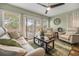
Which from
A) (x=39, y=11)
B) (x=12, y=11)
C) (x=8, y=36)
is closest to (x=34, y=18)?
(x=39, y=11)

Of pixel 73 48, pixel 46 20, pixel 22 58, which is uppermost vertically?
pixel 46 20

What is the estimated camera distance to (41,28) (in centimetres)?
224

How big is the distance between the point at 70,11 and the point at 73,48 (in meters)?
0.66

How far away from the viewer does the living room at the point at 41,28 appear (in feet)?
7.11

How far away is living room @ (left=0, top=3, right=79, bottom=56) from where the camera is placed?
7.11ft

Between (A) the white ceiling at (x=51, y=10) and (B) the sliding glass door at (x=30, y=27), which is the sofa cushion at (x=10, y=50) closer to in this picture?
(B) the sliding glass door at (x=30, y=27)

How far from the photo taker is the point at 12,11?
217cm

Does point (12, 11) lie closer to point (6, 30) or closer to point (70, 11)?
point (6, 30)

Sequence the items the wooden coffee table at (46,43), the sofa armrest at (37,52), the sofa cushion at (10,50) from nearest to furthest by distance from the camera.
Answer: the sofa cushion at (10,50), the sofa armrest at (37,52), the wooden coffee table at (46,43)

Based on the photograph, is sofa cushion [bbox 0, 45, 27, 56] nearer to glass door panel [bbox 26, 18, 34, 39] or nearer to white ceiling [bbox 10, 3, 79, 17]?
glass door panel [bbox 26, 18, 34, 39]

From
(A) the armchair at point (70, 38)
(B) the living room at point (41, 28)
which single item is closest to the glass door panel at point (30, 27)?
(B) the living room at point (41, 28)

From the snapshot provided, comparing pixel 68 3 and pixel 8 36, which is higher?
pixel 68 3

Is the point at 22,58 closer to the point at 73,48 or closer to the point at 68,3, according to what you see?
the point at 73,48

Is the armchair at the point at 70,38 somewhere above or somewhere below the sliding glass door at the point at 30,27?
below
